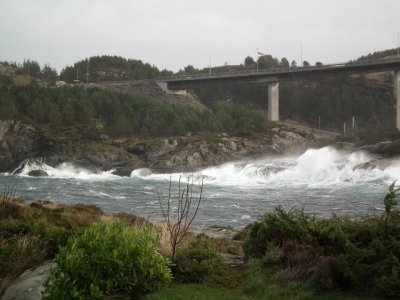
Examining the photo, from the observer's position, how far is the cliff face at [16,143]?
5838cm

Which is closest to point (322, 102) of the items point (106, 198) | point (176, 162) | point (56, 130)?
point (176, 162)

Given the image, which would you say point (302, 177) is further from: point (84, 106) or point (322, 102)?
point (322, 102)

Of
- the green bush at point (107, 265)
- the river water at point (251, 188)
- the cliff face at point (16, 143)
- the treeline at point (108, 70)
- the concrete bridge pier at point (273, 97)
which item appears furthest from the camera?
the treeline at point (108, 70)

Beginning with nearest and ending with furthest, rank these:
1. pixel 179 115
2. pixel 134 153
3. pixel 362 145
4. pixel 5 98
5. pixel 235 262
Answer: pixel 235 262, pixel 362 145, pixel 134 153, pixel 5 98, pixel 179 115

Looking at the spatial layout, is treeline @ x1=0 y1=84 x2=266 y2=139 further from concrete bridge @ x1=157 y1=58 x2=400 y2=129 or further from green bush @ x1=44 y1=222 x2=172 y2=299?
green bush @ x1=44 y1=222 x2=172 y2=299

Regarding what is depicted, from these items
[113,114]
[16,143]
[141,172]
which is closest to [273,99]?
[113,114]

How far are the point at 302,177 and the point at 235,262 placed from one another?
1606 inches

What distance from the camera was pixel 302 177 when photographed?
48875 mm

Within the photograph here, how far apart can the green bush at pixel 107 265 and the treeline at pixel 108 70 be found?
109 meters

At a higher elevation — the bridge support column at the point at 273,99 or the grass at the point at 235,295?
the bridge support column at the point at 273,99

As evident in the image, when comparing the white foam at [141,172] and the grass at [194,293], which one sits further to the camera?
the white foam at [141,172]

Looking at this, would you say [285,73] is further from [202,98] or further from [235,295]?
[235,295]

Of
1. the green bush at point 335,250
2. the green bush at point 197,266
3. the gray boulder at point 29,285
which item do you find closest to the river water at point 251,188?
the green bush at point 197,266

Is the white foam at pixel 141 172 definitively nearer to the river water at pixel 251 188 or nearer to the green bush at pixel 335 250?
the river water at pixel 251 188
